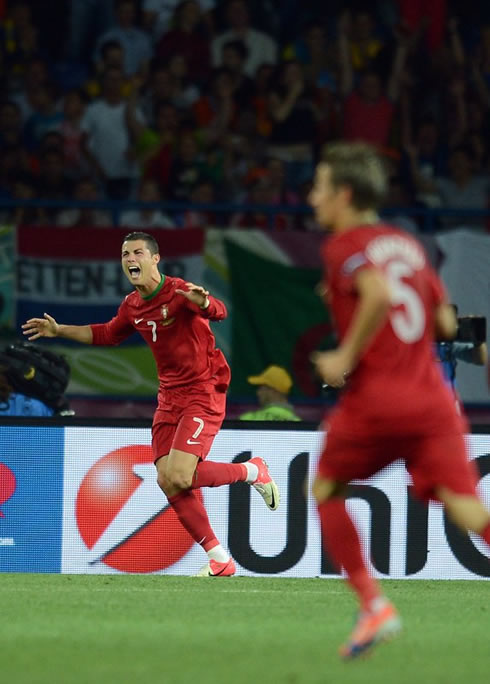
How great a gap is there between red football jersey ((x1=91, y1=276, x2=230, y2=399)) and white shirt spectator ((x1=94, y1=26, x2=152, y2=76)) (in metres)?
6.52

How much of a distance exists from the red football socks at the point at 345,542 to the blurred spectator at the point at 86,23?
10.8 m

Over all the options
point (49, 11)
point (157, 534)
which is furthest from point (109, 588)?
point (49, 11)

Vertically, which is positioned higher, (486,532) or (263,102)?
(263,102)

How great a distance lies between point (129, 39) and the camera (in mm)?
15344

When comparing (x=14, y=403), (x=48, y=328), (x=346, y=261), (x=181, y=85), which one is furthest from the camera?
(x=181, y=85)

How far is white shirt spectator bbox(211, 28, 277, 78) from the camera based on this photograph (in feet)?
Answer: 50.5

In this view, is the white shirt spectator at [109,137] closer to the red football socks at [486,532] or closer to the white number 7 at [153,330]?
the white number 7 at [153,330]

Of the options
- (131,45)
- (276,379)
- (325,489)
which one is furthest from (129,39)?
(325,489)

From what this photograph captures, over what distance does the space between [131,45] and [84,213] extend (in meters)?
2.35

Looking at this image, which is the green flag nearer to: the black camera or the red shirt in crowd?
the red shirt in crowd

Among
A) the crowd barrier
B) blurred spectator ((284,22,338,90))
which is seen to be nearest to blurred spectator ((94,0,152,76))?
blurred spectator ((284,22,338,90))

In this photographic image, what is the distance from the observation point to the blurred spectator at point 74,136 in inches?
564

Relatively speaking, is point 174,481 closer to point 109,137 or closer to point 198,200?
point 198,200

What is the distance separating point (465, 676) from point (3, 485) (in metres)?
5.45
